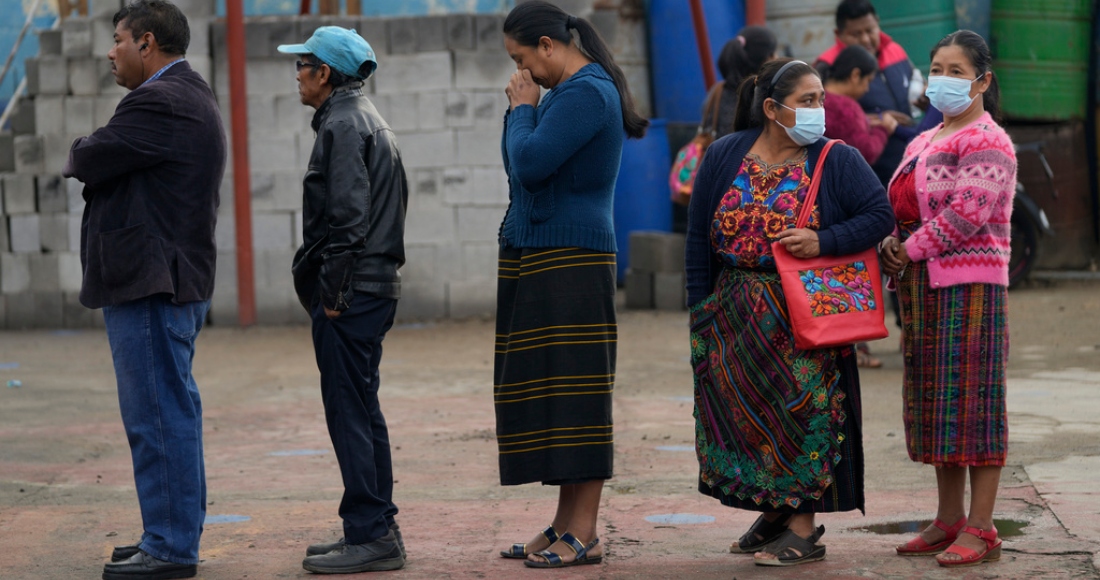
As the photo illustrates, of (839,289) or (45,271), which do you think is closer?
(839,289)

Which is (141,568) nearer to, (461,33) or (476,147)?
(476,147)

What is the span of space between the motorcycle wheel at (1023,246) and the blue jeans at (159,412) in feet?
26.7

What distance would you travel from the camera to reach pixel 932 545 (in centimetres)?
427

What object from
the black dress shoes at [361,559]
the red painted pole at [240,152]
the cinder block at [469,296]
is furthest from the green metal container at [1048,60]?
the black dress shoes at [361,559]

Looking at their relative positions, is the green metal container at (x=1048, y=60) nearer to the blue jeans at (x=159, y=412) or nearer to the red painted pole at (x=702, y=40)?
the red painted pole at (x=702, y=40)

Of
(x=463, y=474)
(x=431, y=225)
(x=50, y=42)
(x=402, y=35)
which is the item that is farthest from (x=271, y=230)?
(x=463, y=474)

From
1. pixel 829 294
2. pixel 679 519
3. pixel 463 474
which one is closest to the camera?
pixel 829 294


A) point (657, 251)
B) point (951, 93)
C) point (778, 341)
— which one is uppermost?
point (951, 93)

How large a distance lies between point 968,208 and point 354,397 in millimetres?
1945

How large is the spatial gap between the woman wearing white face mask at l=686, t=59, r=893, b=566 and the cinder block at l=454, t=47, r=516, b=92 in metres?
6.59

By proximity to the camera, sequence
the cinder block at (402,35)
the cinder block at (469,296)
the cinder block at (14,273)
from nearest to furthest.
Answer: the cinder block at (402,35), the cinder block at (14,273), the cinder block at (469,296)

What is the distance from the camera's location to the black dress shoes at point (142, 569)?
4.15 metres

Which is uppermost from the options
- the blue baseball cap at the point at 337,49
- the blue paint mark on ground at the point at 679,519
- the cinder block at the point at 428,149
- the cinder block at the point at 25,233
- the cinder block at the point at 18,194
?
the blue baseball cap at the point at 337,49

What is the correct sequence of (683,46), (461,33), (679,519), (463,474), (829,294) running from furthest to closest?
(683,46), (461,33), (463,474), (679,519), (829,294)
